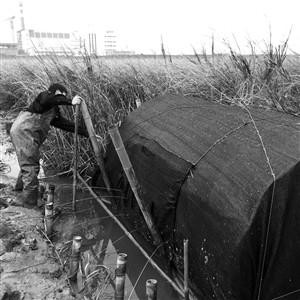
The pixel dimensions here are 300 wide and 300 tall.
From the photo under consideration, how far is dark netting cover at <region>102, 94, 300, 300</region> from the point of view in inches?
89.1

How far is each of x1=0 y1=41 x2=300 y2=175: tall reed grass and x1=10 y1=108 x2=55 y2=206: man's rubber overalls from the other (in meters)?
0.91

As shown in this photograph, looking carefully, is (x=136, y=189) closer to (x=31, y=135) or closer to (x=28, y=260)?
(x=28, y=260)

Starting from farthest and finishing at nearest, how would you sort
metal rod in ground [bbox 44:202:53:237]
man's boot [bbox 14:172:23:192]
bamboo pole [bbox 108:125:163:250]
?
man's boot [bbox 14:172:23:192], metal rod in ground [bbox 44:202:53:237], bamboo pole [bbox 108:125:163:250]

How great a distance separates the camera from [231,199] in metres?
2.38

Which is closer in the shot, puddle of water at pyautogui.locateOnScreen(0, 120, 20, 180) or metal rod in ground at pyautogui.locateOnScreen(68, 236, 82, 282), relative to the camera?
metal rod in ground at pyautogui.locateOnScreen(68, 236, 82, 282)

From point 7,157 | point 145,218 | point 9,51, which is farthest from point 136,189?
point 9,51

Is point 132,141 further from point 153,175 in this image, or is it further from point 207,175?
point 207,175

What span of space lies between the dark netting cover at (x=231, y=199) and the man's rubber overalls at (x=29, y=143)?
1.94 m

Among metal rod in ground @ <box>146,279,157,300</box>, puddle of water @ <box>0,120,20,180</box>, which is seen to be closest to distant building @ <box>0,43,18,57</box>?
puddle of water @ <box>0,120,20,180</box>

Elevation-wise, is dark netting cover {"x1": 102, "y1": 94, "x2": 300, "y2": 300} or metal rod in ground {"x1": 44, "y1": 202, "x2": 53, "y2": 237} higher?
dark netting cover {"x1": 102, "y1": 94, "x2": 300, "y2": 300}

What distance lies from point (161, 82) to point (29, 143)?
7.90 ft

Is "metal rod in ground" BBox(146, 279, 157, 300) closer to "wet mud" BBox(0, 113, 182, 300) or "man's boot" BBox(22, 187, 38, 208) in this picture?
"wet mud" BBox(0, 113, 182, 300)

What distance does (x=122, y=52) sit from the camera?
793cm

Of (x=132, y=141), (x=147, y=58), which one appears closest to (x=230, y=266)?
(x=132, y=141)
